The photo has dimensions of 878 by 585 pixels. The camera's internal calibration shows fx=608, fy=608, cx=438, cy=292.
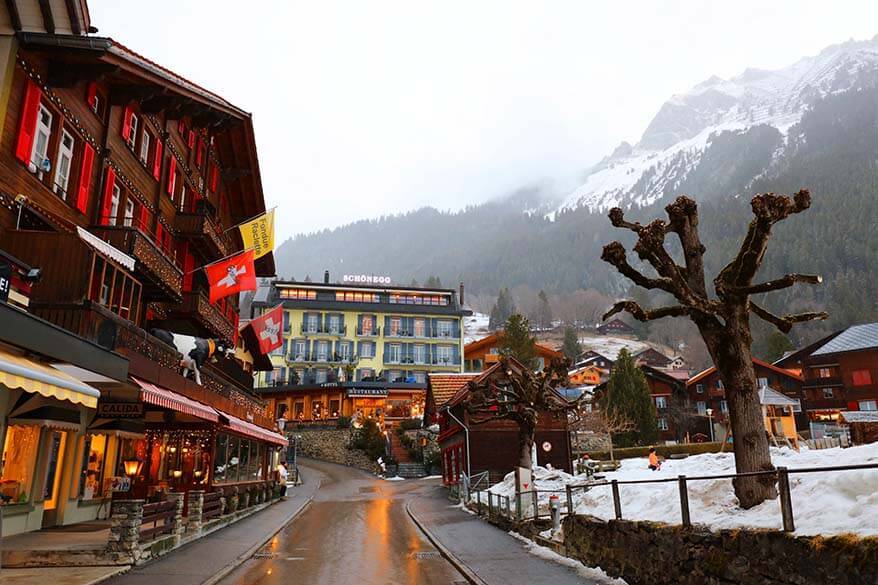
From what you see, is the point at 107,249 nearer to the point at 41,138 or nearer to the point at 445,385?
the point at 41,138

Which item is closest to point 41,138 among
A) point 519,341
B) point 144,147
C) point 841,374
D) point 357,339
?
point 144,147

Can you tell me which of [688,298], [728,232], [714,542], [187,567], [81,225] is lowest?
[187,567]

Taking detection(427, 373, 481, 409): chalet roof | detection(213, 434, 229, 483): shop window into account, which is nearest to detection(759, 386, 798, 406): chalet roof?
detection(427, 373, 481, 409): chalet roof

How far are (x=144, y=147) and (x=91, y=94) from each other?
4222 mm

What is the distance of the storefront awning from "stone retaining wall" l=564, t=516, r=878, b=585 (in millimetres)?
10569

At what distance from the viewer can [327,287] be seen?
287 feet

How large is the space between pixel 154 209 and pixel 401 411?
5611cm

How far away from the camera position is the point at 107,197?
19000mm

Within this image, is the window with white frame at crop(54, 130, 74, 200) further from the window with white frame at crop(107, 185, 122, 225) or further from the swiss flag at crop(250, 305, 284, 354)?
the swiss flag at crop(250, 305, 284, 354)

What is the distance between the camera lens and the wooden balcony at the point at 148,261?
1764 centimetres

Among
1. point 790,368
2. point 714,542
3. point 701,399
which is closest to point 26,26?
point 714,542

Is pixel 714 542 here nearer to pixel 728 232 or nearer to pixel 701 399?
pixel 701 399

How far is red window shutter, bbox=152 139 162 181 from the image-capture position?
77.1ft

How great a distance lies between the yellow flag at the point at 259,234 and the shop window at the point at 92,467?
8701 millimetres
